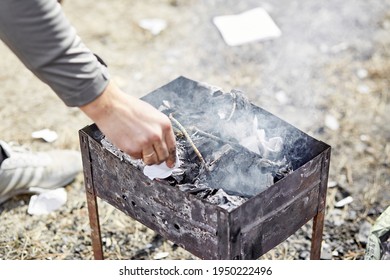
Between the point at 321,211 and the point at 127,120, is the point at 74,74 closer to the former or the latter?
the point at 127,120

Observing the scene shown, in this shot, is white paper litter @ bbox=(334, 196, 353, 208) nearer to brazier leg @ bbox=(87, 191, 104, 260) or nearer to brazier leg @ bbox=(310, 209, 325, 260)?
brazier leg @ bbox=(310, 209, 325, 260)

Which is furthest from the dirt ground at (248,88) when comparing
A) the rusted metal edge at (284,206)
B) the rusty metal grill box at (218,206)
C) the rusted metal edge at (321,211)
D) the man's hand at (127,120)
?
the man's hand at (127,120)

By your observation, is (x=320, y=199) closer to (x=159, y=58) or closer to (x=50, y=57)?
(x=50, y=57)

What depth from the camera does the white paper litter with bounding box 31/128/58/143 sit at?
165 inches

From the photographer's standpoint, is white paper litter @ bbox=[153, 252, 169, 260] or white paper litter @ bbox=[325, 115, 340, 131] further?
white paper litter @ bbox=[325, 115, 340, 131]

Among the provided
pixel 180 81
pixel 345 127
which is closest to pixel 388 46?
pixel 345 127

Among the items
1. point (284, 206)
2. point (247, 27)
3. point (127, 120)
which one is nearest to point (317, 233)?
point (284, 206)

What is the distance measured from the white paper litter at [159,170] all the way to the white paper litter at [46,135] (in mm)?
1826

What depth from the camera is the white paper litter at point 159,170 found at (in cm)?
248

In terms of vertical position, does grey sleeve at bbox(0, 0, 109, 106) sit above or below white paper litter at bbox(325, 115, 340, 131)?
above

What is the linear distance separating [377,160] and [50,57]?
2560mm

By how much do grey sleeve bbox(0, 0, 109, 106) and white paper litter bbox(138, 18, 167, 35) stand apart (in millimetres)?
3070

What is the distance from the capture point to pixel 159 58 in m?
4.89

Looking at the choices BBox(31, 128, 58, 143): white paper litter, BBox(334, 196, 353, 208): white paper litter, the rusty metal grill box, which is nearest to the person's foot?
BBox(31, 128, 58, 143): white paper litter
